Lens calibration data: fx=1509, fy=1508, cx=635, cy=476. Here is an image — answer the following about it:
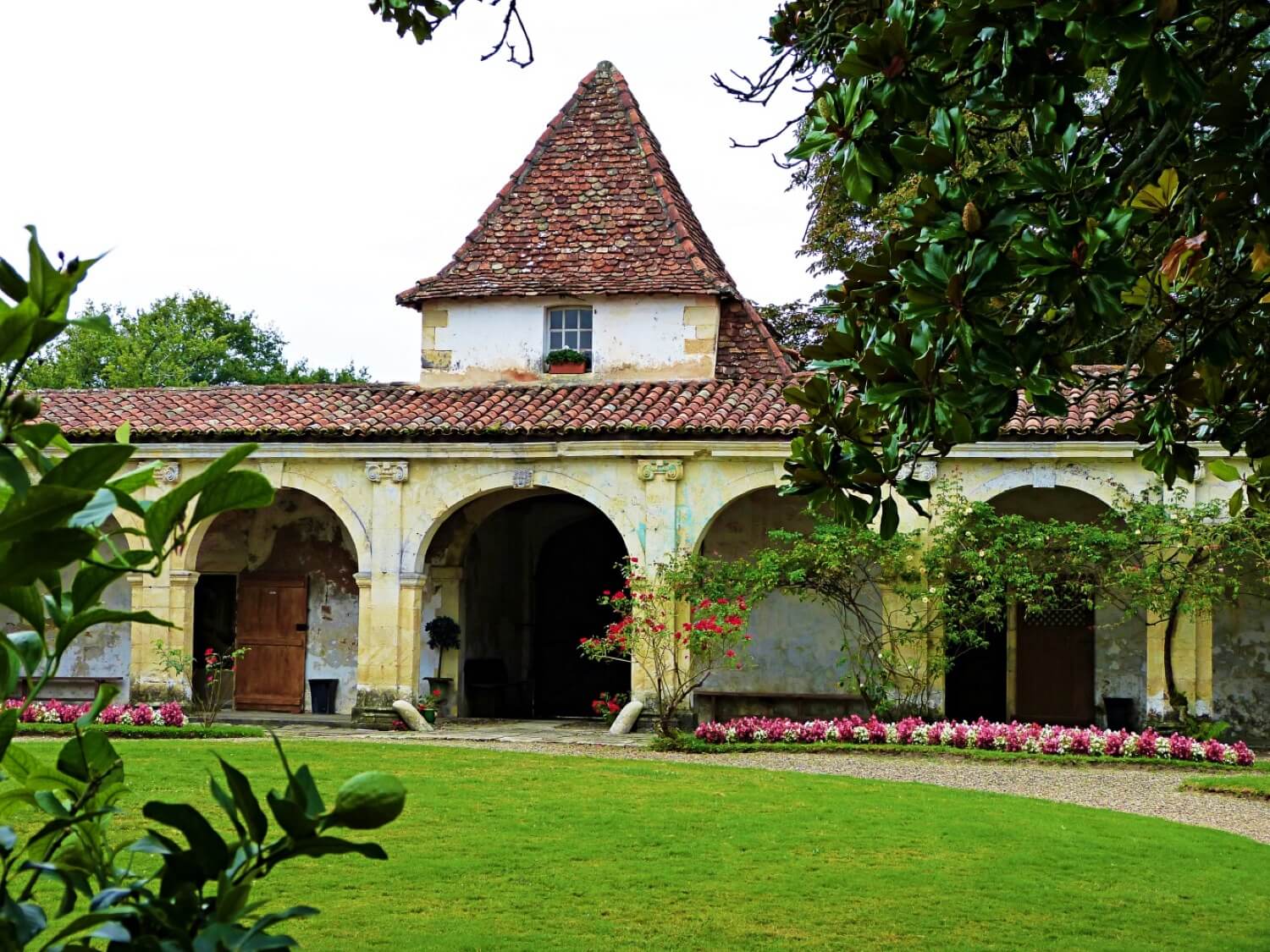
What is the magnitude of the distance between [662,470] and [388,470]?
3525 mm

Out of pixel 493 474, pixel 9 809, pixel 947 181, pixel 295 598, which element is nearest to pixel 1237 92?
pixel 947 181

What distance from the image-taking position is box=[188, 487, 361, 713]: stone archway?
21016 mm

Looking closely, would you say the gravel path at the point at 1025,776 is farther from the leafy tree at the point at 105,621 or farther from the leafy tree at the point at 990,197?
the leafy tree at the point at 105,621

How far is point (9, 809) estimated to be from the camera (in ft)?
6.44

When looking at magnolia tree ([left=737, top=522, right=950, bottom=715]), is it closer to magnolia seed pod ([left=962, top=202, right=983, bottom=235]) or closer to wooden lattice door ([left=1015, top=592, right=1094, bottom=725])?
wooden lattice door ([left=1015, top=592, right=1094, bottom=725])

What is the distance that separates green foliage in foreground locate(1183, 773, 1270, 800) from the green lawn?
2384 mm

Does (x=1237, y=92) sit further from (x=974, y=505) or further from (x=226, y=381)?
(x=226, y=381)

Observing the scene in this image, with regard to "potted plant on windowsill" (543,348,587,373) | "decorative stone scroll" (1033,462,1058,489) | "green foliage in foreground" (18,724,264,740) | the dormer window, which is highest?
the dormer window

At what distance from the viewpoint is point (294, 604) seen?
2106cm

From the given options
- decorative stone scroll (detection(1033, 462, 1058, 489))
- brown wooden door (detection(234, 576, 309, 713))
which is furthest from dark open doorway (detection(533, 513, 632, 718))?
decorative stone scroll (detection(1033, 462, 1058, 489))

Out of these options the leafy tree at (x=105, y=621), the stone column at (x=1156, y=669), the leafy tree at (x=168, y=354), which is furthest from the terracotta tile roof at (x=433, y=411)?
the leafy tree at (x=168, y=354)

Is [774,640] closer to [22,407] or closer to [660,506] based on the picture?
[660,506]

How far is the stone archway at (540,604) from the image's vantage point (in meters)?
21.7

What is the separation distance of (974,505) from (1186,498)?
7.79 feet
